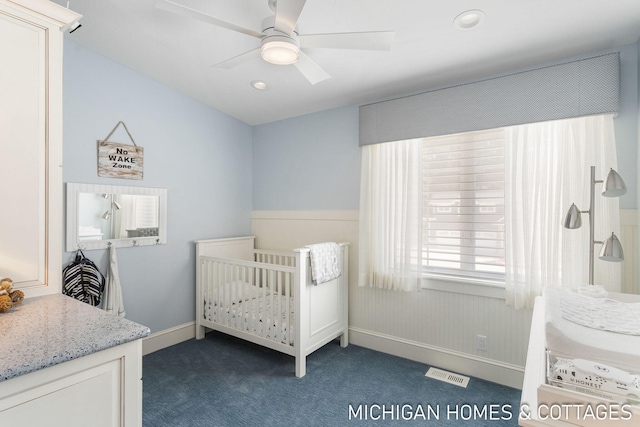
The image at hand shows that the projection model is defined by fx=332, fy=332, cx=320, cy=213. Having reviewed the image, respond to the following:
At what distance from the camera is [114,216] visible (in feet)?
9.07

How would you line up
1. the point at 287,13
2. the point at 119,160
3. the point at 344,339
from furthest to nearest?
the point at 344,339 → the point at 119,160 → the point at 287,13

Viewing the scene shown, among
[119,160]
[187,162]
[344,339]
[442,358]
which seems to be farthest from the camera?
[187,162]

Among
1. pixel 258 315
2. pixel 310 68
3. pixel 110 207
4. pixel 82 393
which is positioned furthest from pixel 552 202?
pixel 110 207

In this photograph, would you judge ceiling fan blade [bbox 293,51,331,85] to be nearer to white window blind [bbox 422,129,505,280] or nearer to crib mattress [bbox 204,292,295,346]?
white window blind [bbox 422,129,505,280]

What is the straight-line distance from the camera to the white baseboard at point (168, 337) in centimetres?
293

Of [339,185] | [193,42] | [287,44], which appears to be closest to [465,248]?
[339,185]

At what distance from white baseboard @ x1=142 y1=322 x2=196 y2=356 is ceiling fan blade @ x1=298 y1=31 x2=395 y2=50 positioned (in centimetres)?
271

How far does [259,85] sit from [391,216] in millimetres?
1594

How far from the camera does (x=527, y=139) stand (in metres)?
2.25

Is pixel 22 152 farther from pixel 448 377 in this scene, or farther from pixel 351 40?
pixel 448 377

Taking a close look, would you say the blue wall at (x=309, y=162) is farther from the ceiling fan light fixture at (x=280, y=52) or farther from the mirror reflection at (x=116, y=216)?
the ceiling fan light fixture at (x=280, y=52)

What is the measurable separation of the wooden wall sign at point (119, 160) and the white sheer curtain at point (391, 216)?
77.2 inches

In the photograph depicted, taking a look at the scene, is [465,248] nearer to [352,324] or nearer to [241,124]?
[352,324]

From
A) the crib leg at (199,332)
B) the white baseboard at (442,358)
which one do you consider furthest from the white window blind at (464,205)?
the crib leg at (199,332)
